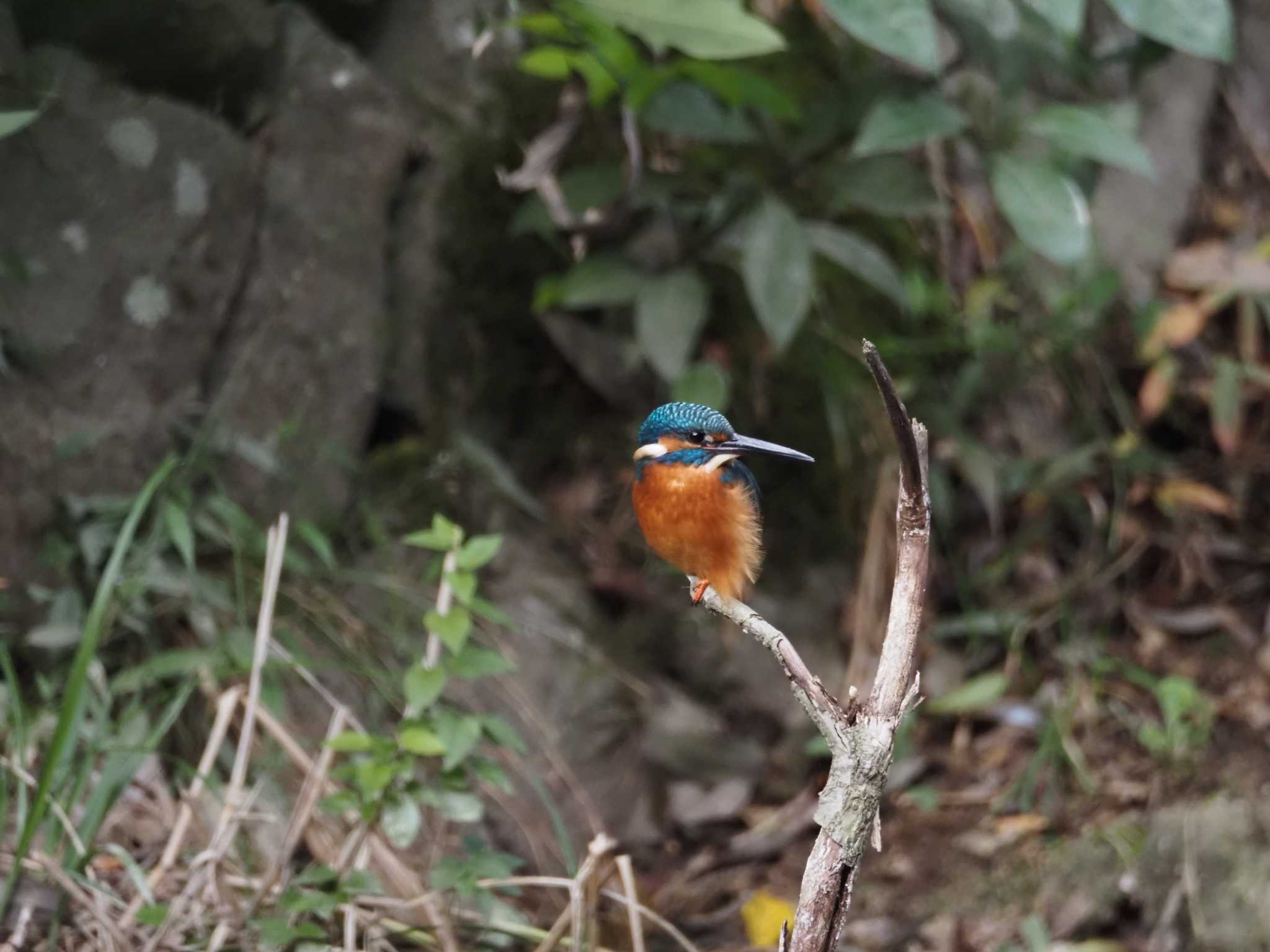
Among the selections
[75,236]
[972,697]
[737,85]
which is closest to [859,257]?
[737,85]

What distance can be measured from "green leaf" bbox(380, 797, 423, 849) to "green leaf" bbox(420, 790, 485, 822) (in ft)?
0.10

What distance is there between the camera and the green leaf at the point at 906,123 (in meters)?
2.86

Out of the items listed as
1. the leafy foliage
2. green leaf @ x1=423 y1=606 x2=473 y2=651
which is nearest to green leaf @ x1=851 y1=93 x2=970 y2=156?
the leafy foliage

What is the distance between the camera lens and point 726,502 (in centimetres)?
122

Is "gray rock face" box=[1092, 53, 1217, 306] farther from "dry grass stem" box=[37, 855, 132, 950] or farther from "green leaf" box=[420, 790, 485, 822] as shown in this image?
"dry grass stem" box=[37, 855, 132, 950]

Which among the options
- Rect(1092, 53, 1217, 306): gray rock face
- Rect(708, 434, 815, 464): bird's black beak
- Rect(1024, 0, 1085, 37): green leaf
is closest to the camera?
Rect(708, 434, 815, 464): bird's black beak

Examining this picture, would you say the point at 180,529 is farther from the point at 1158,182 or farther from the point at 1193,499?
the point at 1158,182

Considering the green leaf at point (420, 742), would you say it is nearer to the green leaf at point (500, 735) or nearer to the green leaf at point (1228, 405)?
the green leaf at point (500, 735)

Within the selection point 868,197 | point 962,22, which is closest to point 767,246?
point 868,197

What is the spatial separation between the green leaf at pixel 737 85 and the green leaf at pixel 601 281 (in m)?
0.47

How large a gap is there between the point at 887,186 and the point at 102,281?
193cm

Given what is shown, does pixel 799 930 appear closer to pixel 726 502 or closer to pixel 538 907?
pixel 726 502

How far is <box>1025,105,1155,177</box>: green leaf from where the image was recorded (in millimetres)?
2992

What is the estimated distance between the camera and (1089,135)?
120 inches
